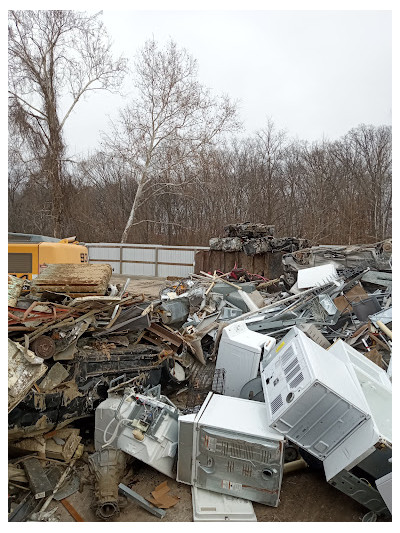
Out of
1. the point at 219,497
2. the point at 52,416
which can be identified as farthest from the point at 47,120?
the point at 219,497

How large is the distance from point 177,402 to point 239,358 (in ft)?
3.17

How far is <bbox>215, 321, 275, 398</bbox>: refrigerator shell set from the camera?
13.4 ft

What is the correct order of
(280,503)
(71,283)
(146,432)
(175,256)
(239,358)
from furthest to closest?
(175,256), (239,358), (71,283), (146,432), (280,503)

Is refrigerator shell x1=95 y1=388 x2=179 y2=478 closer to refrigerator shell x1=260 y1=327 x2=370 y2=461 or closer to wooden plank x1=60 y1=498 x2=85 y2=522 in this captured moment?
wooden plank x1=60 y1=498 x2=85 y2=522

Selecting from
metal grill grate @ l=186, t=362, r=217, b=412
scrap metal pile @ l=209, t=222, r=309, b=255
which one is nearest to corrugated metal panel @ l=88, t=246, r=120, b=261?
scrap metal pile @ l=209, t=222, r=309, b=255

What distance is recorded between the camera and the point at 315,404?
257 cm

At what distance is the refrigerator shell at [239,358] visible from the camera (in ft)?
13.4

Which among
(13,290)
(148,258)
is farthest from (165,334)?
(148,258)

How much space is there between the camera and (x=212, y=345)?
556 centimetres

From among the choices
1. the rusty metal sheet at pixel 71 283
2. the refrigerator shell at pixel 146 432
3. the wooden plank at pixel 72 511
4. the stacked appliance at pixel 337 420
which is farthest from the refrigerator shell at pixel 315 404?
the rusty metal sheet at pixel 71 283

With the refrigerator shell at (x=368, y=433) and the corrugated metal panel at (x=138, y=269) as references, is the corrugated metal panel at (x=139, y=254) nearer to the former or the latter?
the corrugated metal panel at (x=138, y=269)

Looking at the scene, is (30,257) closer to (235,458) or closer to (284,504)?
(235,458)

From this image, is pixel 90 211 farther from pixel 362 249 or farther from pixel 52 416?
pixel 52 416

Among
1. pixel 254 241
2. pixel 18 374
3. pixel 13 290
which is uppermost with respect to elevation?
pixel 254 241
